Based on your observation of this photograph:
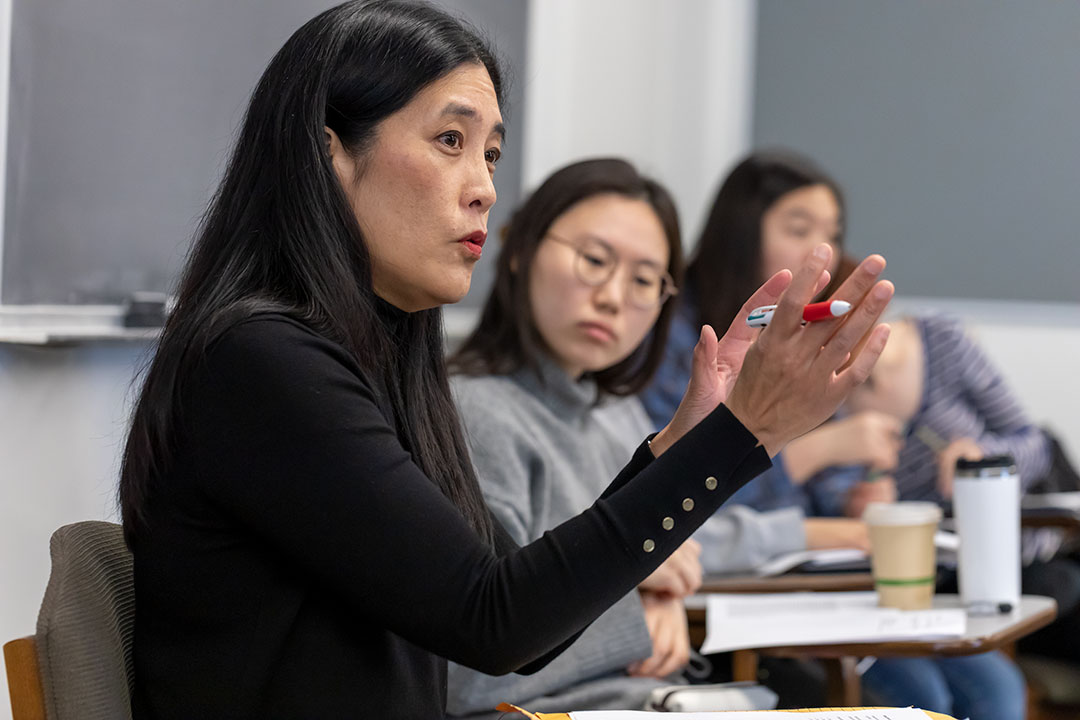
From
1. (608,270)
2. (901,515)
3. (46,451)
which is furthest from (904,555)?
(46,451)

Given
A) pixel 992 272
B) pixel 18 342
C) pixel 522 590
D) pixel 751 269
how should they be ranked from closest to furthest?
pixel 522 590, pixel 18 342, pixel 751 269, pixel 992 272

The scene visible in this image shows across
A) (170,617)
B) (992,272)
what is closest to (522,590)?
(170,617)

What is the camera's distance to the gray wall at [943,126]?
3531mm

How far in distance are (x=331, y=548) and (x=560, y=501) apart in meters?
0.84

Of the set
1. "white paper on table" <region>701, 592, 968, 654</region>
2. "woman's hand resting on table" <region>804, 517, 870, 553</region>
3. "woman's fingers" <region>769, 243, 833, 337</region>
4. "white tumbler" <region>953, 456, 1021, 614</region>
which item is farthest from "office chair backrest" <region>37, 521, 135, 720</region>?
"woman's hand resting on table" <region>804, 517, 870, 553</region>

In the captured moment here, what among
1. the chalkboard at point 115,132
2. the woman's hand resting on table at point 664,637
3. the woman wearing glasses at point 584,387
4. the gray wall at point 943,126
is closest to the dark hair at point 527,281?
the woman wearing glasses at point 584,387

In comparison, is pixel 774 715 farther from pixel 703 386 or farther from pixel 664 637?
pixel 664 637

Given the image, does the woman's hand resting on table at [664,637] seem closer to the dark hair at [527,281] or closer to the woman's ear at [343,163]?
the dark hair at [527,281]

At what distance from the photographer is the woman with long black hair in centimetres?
87

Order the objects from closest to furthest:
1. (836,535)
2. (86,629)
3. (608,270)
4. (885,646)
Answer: (86,629)
(885,646)
(608,270)
(836,535)

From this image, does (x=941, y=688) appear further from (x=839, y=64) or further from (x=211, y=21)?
(x=839, y=64)

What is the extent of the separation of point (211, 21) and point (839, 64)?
2.52m

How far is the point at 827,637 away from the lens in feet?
4.83

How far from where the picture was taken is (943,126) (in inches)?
144
